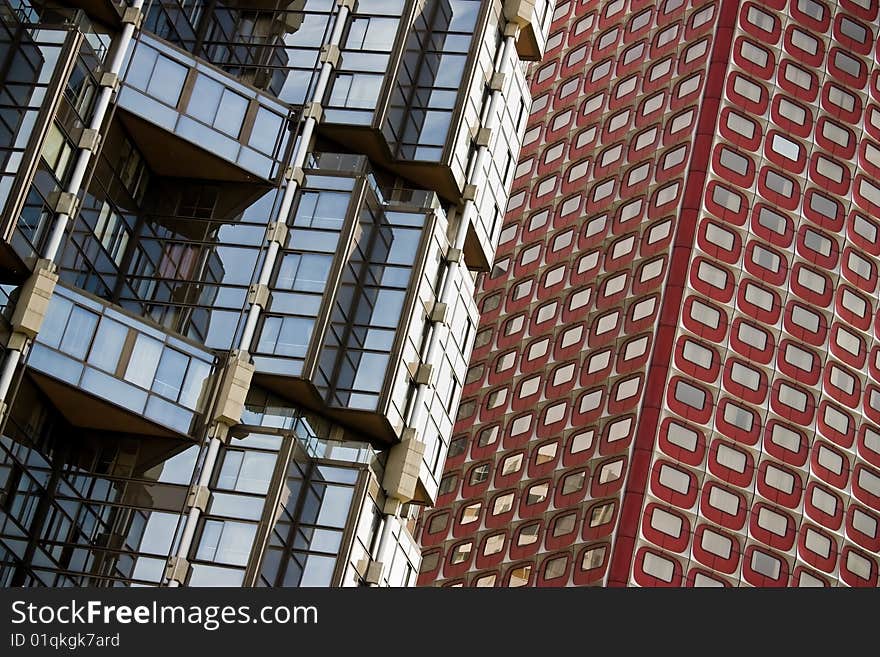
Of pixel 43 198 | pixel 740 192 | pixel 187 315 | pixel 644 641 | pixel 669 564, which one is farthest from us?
pixel 740 192

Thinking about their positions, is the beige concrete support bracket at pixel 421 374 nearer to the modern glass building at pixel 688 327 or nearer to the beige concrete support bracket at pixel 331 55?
the beige concrete support bracket at pixel 331 55

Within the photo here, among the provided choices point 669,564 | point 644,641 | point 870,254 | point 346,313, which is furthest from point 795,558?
point 644,641

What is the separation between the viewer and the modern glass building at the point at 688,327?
10512 cm

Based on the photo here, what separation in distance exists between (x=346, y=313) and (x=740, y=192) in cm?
6776

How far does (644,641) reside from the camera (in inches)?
754

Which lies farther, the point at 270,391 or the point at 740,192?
the point at 740,192

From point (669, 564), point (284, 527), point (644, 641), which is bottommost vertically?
point (644, 641)

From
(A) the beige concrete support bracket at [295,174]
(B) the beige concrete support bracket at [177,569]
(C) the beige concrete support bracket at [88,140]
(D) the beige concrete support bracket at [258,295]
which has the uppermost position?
(A) the beige concrete support bracket at [295,174]

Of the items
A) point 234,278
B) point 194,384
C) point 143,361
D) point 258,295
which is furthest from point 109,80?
point 194,384

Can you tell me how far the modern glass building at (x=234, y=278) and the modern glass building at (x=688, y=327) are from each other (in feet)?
159

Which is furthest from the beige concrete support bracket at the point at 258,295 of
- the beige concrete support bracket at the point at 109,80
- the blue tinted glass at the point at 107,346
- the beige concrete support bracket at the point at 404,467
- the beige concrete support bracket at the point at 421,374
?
the beige concrete support bracket at the point at 109,80

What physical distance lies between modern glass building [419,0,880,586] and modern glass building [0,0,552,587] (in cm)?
4838

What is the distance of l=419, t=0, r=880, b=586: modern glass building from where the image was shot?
345 feet

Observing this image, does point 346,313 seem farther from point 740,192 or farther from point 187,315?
point 740,192
